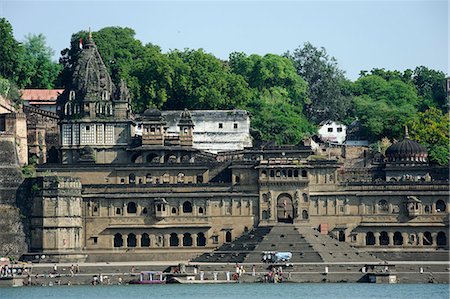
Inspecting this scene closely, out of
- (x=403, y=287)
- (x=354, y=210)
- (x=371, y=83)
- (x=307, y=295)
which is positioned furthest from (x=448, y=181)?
(x=371, y=83)

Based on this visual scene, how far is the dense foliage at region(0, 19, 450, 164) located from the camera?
5044 inches

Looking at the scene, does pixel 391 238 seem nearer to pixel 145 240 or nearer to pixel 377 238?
pixel 377 238

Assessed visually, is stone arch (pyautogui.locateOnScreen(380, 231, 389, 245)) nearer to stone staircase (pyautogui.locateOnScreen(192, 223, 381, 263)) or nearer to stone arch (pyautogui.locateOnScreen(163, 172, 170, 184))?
stone staircase (pyautogui.locateOnScreen(192, 223, 381, 263))

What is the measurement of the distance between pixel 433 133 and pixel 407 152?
11130 mm

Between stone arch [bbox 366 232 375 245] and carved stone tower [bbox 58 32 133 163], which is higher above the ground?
carved stone tower [bbox 58 32 133 163]

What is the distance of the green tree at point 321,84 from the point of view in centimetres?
14200

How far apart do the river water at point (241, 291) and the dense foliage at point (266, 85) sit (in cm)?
2332

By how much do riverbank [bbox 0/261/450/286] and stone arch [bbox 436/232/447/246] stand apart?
8.37m

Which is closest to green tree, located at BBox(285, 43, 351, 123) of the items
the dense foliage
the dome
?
the dense foliage

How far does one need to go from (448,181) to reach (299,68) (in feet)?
120

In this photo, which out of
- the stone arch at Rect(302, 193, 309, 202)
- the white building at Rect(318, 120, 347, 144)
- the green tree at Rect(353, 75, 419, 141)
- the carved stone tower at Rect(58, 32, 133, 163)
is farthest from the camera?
the white building at Rect(318, 120, 347, 144)

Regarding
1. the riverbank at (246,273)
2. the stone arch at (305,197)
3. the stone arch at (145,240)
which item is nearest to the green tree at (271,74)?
the stone arch at (305,197)

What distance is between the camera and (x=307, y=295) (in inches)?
3708

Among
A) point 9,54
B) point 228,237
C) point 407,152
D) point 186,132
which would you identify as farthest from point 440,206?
point 9,54
